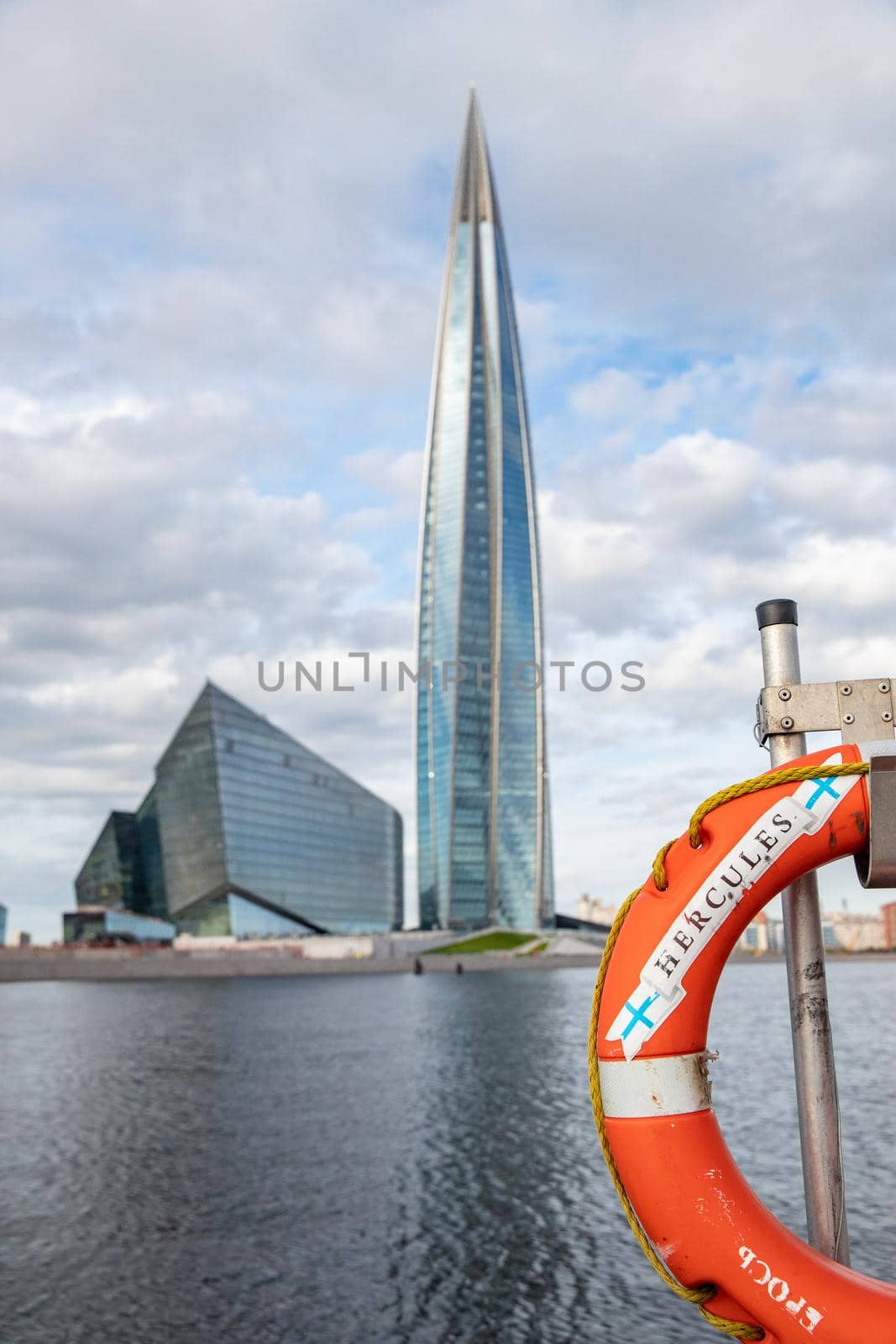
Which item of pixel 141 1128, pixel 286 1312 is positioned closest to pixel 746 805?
pixel 286 1312

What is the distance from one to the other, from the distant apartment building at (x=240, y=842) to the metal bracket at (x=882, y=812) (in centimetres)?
12470

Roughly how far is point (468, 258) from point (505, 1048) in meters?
146

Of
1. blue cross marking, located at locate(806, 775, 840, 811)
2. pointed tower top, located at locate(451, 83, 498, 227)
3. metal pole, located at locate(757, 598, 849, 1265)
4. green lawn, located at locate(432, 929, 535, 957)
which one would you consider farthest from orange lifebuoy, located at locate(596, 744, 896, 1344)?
pointed tower top, located at locate(451, 83, 498, 227)

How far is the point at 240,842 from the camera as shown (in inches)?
5002

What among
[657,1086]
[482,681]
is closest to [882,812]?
[657,1086]

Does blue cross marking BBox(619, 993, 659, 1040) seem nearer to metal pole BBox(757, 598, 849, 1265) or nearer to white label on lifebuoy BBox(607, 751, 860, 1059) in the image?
white label on lifebuoy BBox(607, 751, 860, 1059)

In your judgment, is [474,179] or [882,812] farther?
[474,179]

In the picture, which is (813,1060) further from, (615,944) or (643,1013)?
(615,944)

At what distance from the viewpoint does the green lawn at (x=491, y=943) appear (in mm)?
129250

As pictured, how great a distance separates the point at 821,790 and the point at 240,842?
416ft

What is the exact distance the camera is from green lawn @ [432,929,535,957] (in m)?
129

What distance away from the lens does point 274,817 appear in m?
134

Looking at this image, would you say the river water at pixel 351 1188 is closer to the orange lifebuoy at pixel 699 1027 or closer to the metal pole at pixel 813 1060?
the metal pole at pixel 813 1060

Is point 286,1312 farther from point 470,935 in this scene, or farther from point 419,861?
point 419,861
